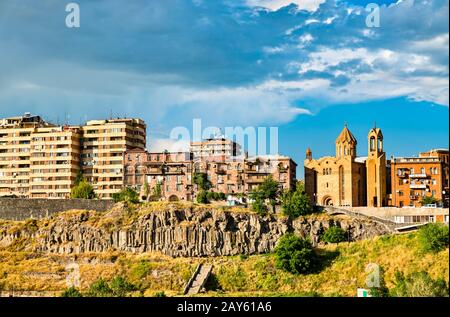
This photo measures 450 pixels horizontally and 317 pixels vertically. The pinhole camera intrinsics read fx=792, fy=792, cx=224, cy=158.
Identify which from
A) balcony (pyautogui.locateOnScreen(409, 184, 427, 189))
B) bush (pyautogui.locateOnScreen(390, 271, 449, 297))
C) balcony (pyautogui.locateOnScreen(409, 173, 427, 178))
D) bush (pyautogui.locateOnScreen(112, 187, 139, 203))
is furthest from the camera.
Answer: balcony (pyautogui.locateOnScreen(409, 173, 427, 178))

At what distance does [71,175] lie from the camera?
7956 cm

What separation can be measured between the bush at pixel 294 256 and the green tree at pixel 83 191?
20913 mm

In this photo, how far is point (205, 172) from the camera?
7388 cm

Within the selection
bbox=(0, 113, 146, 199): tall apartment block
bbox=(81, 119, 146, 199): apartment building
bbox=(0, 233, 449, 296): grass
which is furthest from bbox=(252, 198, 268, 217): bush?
bbox=(81, 119, 146, 199): apartment building

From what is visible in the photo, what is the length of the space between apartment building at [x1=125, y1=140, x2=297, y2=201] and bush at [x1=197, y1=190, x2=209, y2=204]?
2008mm

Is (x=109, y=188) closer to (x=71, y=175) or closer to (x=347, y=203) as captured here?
(x=71, y=175)

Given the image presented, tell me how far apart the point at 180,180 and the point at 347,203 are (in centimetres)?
1560

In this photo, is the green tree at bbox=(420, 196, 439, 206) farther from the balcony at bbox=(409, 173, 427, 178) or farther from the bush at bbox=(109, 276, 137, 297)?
the bush at bbox=(109, 276, 137, 297)

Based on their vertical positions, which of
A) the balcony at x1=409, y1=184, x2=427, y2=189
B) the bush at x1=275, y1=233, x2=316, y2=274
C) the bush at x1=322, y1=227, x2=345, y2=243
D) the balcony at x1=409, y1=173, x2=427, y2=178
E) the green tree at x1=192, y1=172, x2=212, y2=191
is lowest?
the bush at x1=275, y1=233, x2=316, y2=274

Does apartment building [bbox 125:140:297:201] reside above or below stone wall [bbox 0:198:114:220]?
above

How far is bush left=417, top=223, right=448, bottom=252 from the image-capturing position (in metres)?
54.9
